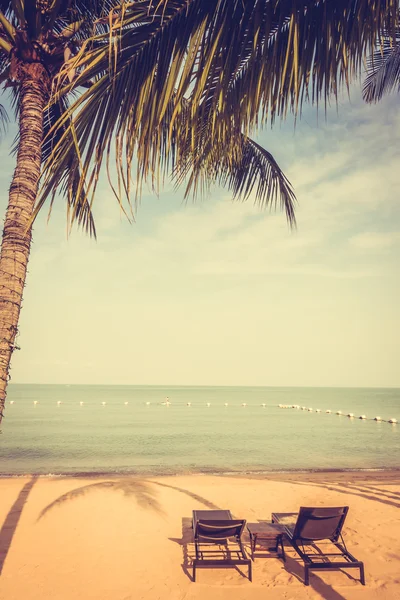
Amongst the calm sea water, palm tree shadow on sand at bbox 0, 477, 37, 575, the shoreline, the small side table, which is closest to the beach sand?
palm tree shadow on sand at bbox 0, 477, 37, 575

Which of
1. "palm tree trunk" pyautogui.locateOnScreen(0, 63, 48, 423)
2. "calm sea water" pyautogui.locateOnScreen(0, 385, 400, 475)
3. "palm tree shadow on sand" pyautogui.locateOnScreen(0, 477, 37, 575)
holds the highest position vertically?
"palm tree trunk" pyautogui.locateOnScreen(0, 63, 48, 423)

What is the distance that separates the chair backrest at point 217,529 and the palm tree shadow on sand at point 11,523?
292 cm

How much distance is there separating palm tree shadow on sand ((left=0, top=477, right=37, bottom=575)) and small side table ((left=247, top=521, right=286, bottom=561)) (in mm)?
3679

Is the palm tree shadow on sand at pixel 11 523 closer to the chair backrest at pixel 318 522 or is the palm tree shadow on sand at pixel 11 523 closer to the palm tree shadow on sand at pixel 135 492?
the palm tree shadow on sand at pixel 135 492

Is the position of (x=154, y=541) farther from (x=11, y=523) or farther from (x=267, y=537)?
(x=11, y=523)

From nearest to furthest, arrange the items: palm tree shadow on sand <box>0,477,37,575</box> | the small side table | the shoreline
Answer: the small side table < palm tree shadow on sand <box>0,477,37,575</box> < the shoreline

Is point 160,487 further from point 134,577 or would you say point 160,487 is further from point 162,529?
point 134,577

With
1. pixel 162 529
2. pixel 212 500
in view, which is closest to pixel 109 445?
pixel 212 500

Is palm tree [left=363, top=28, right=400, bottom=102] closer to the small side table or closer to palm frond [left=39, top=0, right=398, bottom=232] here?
palm frond [left=39, top=0, right=398, bottom=232]

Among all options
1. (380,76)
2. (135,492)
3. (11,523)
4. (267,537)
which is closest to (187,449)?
(135,492)

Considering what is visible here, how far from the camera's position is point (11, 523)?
7965mm

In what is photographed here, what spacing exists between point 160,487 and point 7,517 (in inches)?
184

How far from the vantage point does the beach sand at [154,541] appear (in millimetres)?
4926

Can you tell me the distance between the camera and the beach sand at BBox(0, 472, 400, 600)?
493 centimetres
